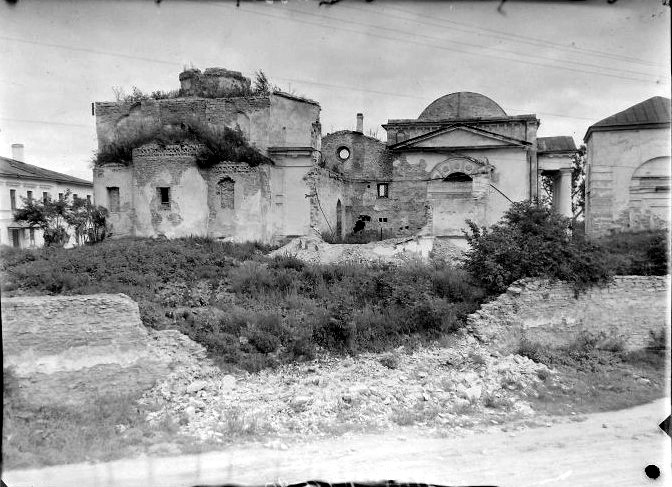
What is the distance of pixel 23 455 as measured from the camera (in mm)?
6625

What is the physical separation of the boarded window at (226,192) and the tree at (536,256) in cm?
995

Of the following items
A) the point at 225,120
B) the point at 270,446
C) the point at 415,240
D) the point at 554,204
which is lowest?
the point at 270,446

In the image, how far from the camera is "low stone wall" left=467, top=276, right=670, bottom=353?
11383 millimetres

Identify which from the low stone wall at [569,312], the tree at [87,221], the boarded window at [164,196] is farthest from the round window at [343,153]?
the low stone wall at [569,312]

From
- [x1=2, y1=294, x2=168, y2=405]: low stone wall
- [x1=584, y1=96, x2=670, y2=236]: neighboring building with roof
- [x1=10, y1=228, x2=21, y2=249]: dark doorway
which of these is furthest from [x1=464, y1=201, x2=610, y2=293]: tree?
[x1=10, y1=228, x2=21, y2=249]: dark doorway

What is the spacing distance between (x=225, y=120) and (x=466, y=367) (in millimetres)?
14439

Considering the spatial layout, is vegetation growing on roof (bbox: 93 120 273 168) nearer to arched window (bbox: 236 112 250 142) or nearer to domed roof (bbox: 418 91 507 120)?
arched window (bbox: 236 112 250 142)

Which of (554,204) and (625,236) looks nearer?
(625,236)

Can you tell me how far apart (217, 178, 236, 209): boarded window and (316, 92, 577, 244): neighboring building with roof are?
3876mm

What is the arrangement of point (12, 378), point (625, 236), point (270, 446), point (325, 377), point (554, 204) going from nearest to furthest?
point (270, 446) < point (12, 378) < point (325, 377) < point (625, 236) < point (554, 204)

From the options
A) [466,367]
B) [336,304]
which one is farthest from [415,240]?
[466,367]

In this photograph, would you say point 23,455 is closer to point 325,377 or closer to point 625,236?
point 325,377

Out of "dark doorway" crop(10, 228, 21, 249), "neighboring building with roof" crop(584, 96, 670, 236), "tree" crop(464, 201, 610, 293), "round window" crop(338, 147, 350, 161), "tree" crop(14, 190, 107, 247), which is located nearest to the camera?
"tree" crop(464, 201, 610, 293)

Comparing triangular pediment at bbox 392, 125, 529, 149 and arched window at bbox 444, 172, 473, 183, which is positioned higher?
triangular pediment at bbox 392, 125, 529, 149
